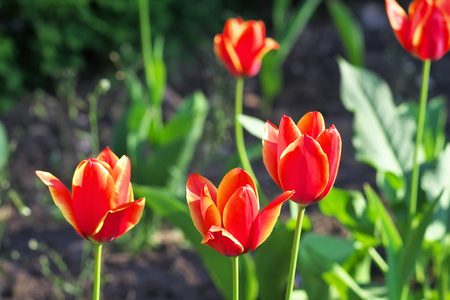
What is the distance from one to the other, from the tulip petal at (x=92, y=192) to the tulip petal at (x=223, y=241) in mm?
134

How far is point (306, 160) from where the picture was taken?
0.80 m

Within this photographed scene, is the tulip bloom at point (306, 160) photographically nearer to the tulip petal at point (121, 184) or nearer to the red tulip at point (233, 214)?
the red tulip at point (233, 214)

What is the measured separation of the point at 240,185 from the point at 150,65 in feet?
5.23

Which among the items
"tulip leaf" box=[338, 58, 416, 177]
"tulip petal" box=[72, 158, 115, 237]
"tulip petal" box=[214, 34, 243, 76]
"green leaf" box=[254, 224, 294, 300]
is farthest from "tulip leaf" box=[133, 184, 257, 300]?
"tulip petal" box=[72, 158, 115, 237]

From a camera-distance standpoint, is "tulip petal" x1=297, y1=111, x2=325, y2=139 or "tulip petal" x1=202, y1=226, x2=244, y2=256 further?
"tulip petal" x1=297, y1=111, x2=325, y2=139

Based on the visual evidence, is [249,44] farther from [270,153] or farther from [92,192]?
[92,192]

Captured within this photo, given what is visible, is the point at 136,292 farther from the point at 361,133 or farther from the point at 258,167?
the point at 258,167

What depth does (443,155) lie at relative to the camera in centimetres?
168

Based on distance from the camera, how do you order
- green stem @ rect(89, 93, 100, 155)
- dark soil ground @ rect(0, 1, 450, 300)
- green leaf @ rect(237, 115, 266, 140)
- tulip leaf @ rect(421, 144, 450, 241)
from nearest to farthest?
green leaf @ rect(237, 115, 266, 140) < tulip leaf @ rect(421, 144, 450, 241) < green stem @ rect(89, 93, 100, 155) < dark soil ground @ rect(0, 1, 450, 300)

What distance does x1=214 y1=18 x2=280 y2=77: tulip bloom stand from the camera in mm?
1557

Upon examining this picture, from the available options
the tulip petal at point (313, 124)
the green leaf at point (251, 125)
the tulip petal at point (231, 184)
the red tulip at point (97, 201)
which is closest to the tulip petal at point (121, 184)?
the red tulip at point (97, 201)

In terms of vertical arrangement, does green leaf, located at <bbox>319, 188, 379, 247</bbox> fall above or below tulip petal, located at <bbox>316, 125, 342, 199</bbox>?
below

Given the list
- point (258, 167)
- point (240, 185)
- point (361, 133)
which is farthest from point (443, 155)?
point (258, 167)

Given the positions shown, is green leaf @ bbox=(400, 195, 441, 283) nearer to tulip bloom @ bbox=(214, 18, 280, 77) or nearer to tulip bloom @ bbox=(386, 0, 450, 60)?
tulip bloom @ bbox=(386, 0, 450, 60)
